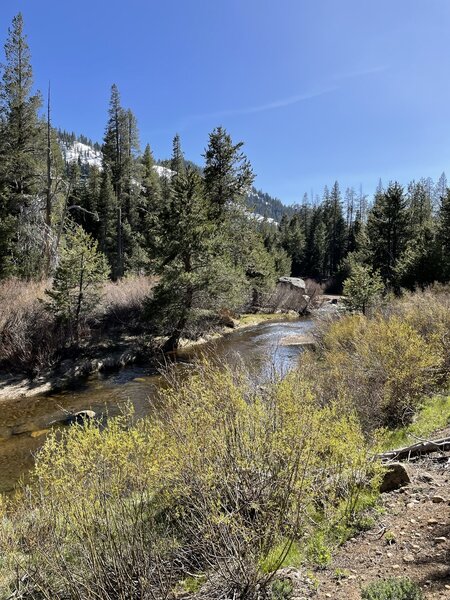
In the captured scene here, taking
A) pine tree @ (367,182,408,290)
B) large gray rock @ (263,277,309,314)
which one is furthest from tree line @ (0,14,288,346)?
pine tree @ (367,182,408,290)

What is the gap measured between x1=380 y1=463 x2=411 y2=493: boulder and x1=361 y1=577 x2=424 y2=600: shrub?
219cm

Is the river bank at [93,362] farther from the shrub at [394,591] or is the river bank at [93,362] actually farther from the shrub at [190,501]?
the shrub at [394,591]

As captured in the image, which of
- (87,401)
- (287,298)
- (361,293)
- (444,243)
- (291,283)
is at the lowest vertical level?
(87,401)

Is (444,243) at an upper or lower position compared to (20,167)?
lower

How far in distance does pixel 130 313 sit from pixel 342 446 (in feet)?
63.6

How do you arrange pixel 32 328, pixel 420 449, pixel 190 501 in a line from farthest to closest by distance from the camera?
pixel 32 328 < pixel 420 449 < pixel 190 501

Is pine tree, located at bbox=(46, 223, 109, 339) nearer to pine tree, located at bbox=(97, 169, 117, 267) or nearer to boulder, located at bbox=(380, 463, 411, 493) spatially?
boulder, located at bbox=(380, 463, 411, 493)

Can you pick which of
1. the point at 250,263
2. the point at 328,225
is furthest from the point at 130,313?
the point at 328,225

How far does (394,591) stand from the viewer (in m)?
3.29

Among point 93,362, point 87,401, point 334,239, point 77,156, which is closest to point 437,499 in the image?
point 87,401

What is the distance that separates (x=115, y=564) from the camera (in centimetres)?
343

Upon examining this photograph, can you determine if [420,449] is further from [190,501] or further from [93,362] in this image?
[93,362]

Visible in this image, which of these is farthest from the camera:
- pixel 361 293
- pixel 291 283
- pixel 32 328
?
pixel 291 283

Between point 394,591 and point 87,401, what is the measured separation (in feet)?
41.7
